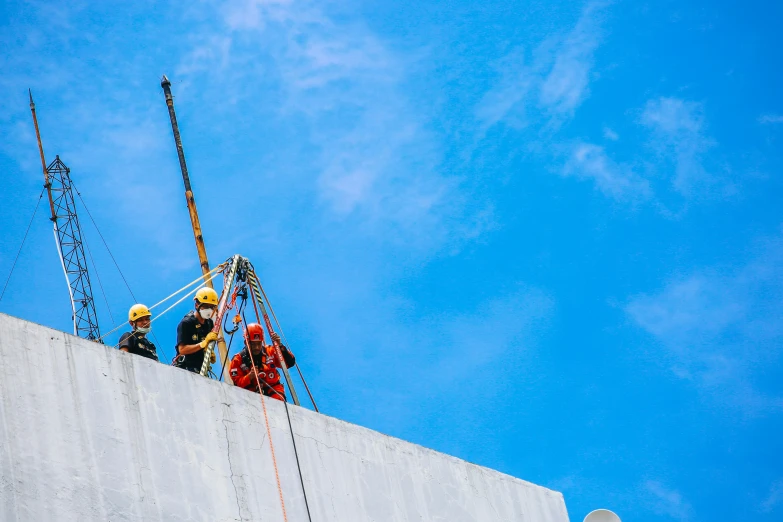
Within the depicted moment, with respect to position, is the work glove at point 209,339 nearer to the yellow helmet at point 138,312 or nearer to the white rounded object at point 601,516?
the yellow helmet at point 138,312

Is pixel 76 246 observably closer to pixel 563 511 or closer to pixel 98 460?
pixel 563 511

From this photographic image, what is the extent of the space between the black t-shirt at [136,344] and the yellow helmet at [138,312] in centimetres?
29

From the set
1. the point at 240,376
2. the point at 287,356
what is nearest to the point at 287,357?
the point at 287,356

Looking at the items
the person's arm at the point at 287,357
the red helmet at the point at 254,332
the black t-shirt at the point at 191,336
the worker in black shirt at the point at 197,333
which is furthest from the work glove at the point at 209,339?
the person's arm at the point at 287,357

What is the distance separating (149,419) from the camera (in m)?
9.50

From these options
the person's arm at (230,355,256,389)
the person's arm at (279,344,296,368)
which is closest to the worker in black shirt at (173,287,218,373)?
the person's arm at (230,355,256,389)

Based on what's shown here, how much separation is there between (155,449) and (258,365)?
285 cm

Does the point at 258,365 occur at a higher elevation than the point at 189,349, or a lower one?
lower

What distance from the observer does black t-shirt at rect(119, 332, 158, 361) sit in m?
11.2

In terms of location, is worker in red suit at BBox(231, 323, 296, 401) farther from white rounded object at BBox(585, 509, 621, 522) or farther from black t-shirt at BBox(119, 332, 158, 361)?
white rounded object at BBox(585, 509, 621, 522)

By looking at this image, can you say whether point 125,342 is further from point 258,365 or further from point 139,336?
point 258,365

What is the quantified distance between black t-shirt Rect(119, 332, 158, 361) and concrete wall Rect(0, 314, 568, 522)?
57.0 inches

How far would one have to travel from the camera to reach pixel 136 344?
11.3 m

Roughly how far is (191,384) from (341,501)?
85.4 inches
